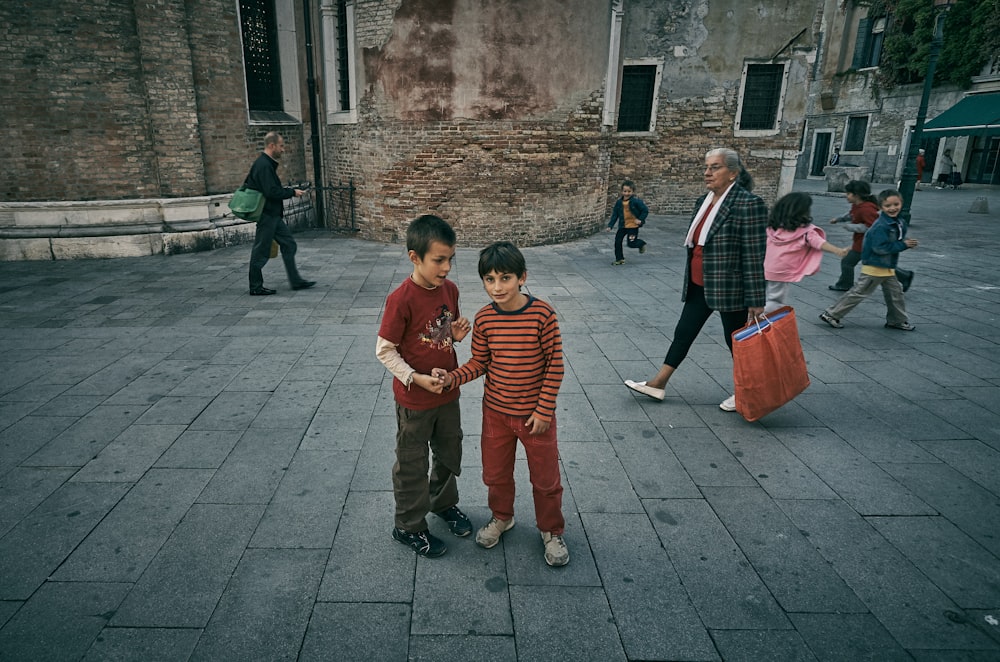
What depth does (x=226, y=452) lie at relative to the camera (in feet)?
12.2

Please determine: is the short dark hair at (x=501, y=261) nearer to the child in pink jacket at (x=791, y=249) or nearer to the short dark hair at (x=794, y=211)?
the child in pink jacket at (x=791, y=249)

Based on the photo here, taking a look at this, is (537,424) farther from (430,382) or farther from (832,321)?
(832,321)

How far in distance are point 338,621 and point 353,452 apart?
146cm

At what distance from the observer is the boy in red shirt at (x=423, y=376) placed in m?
2.44

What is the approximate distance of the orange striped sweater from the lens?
249 centimetres

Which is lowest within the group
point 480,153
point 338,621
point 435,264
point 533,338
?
point 338,621

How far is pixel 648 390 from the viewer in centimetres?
458

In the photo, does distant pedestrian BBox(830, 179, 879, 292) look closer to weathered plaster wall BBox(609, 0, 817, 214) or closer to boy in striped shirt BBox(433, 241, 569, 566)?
boy in striped shirt BBox(433, 241, 569, 566)

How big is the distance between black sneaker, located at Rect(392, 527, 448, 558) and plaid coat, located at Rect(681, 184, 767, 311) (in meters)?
2.57

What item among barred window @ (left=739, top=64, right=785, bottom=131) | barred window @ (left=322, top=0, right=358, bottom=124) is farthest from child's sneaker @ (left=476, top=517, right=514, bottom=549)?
barred window @ (left=739, top=64, right=785, bottom=131)

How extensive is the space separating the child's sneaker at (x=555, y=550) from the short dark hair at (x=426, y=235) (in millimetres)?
1495

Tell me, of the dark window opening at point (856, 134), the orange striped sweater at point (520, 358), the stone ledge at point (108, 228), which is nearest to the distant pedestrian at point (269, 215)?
the stone ledge at point (108, 228)

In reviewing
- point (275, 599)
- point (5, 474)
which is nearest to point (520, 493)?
point (275, 599)

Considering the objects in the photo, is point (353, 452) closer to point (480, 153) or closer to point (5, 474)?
point (5, 474)
